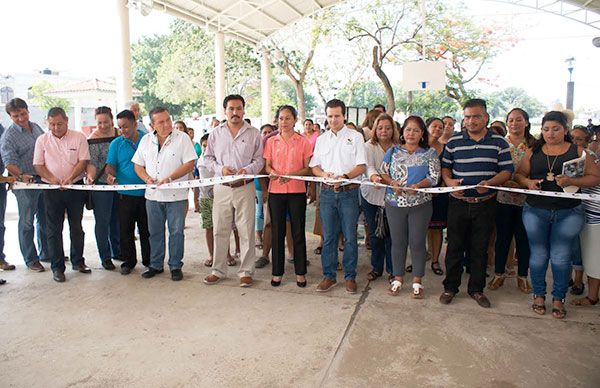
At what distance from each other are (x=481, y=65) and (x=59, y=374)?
18338 mm

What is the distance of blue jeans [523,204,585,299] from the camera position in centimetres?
379

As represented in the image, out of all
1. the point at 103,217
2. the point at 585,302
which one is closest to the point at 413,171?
the point at 585,302

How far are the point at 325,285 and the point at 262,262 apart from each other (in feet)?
3.70

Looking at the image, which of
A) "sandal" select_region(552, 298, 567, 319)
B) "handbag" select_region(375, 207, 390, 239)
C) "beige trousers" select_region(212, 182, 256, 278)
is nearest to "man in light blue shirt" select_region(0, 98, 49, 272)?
"beige trousers" select_region(212, 182, 256, 278)

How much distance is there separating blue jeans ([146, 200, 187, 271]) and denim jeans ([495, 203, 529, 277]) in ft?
10.7

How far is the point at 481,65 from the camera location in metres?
18.0

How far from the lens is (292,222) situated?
4586mm

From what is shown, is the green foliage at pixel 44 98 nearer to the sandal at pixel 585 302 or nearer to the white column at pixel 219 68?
the white column at pixel 219 68

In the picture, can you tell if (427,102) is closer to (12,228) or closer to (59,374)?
(12,228)

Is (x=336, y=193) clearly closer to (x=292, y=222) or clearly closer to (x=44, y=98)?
(x=292, y=222)

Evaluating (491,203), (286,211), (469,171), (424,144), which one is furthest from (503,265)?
(286,211)

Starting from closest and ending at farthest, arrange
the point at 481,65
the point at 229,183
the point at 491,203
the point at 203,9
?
the point at 491,203
the point at 229,183
the point at 203,9
the point at 481,65

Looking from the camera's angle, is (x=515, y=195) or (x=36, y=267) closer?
(x=515, y=195)

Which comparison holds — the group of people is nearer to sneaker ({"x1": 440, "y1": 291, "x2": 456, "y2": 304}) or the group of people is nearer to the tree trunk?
sneaker ({"x1": 440, "y1": 291, "x2": 456, "y2": 304})
